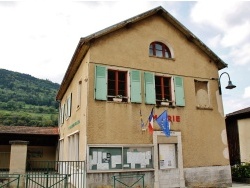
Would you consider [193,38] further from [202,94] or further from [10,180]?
[10,180]

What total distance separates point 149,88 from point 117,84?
1.60 meters

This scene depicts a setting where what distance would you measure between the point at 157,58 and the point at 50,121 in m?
46.2

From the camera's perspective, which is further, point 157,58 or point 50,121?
point 50,121

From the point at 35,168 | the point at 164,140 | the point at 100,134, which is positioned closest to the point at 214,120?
the point at 164,140

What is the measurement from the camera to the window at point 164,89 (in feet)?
39.4

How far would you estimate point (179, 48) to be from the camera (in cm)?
1341

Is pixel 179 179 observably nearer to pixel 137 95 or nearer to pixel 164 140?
pixel 164 140

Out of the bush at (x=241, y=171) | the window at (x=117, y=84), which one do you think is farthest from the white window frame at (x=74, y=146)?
the bush at (x=241, y=171)

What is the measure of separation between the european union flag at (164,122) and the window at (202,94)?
2655 millimetres

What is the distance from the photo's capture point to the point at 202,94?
13.5 m

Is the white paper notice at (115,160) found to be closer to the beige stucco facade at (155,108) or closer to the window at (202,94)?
the beige stucco facade at (155,108)

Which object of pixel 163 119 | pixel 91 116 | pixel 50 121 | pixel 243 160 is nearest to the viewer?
pixel 91 116

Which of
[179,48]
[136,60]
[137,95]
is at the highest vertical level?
[179,48]

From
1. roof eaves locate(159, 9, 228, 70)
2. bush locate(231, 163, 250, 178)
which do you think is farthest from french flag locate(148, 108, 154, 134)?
bush locate(231, 163, 250, 178)
